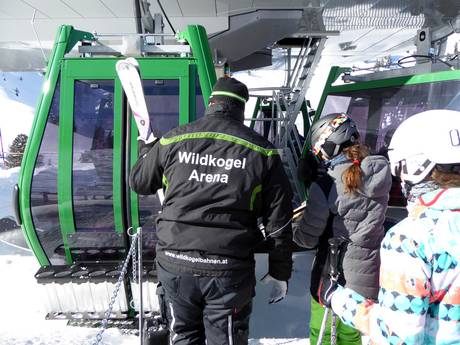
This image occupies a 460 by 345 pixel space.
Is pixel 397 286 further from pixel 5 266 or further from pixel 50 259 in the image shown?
pixel 5 266

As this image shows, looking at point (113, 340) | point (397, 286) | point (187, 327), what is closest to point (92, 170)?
point (113, 340)

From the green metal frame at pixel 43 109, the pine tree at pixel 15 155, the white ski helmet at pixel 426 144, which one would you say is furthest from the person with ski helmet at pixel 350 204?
the pine tree at pixel 15 155

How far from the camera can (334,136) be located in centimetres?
217

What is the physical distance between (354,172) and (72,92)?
7.16 ft

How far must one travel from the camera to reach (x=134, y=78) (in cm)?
232

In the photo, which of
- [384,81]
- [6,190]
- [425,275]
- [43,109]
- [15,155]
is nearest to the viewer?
[425,275]

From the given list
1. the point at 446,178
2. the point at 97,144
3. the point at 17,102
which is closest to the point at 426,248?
the point at 446,178

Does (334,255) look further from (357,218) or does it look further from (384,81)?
(384,81)

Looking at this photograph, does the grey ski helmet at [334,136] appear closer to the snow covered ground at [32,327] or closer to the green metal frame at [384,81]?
the snow covered ground at [32,327]

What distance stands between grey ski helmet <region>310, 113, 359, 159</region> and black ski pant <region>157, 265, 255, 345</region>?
0.84 meters

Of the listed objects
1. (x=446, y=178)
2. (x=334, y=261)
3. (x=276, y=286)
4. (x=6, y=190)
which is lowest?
(x=6, y=190)

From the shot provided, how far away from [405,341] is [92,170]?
8.12 feet

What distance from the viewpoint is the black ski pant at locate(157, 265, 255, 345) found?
6.00 feet

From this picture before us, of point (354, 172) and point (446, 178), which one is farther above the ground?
point (446, 178)
